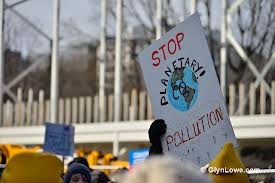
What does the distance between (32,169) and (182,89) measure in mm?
1184

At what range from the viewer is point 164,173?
188 centimetres

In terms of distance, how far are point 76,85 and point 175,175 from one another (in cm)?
2473

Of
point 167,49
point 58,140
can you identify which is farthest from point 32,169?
point 58,140

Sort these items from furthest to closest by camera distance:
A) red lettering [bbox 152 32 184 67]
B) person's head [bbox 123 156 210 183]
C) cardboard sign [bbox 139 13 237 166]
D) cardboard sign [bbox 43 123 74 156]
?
cardboard sign [bbox 43 123 74 156]
red lettering [bbox 152 32 184 67]
cardboard sign [bbox 139 13 237 166]
person's head [bbox 123 156 210 183]

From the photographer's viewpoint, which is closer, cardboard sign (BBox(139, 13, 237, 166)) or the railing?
cardboard sign (BBox(139, 13, 237, 166))

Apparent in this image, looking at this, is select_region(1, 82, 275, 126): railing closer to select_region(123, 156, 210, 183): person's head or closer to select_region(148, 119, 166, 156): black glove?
select_region(148, 119, 166, 156): black glove

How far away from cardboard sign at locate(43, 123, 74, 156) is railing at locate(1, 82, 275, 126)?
14.3 ft

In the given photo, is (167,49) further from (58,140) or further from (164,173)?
(58,140)

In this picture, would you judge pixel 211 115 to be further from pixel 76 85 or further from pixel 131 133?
pixel 76 85

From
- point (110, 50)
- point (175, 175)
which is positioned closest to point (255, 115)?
point (110, 50)

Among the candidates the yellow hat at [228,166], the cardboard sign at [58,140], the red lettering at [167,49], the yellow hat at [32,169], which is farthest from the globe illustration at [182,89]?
the cardboard sign at [58,140]

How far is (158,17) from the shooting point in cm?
1767

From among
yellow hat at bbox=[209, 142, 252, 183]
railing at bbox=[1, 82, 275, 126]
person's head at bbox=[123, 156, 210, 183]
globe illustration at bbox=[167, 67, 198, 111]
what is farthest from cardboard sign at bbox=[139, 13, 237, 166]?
railing at bbox=[1, 82, 275, 126]

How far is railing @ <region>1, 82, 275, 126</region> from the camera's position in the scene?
52.1 feet
